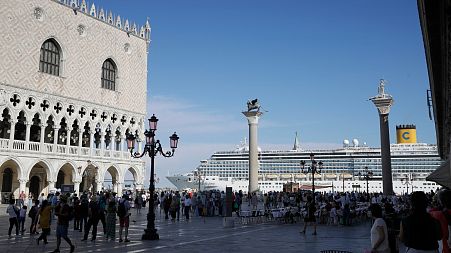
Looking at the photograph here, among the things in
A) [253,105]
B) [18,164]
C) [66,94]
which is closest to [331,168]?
[253,105]

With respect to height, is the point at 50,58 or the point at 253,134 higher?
the point at 50,58

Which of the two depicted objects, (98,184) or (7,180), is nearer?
(7,180)

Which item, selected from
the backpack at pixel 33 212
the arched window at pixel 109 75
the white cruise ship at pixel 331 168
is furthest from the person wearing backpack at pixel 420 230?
the white cruise ship at pixel 331 168

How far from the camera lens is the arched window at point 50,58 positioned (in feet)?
94.8

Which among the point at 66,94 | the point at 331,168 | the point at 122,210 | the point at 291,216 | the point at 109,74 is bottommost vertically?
the point at 291,216

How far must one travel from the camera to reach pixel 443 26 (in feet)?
22.4

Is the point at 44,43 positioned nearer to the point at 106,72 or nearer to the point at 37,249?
the point at 106,72

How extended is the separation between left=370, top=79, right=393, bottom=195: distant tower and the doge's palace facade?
18197 millimetres

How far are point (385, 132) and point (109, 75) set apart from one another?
20.0m

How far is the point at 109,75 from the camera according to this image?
112 ft

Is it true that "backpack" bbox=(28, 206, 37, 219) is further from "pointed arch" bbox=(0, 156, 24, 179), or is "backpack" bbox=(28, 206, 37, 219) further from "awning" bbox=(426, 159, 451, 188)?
"pointed arch" bbox=(0, 156, 24, 179)

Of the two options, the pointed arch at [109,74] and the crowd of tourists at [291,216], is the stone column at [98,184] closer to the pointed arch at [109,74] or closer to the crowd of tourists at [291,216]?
the pointed arch at [109,74]

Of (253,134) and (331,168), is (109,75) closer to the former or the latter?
(253,134)

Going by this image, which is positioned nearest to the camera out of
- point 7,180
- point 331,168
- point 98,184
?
point 7,180
